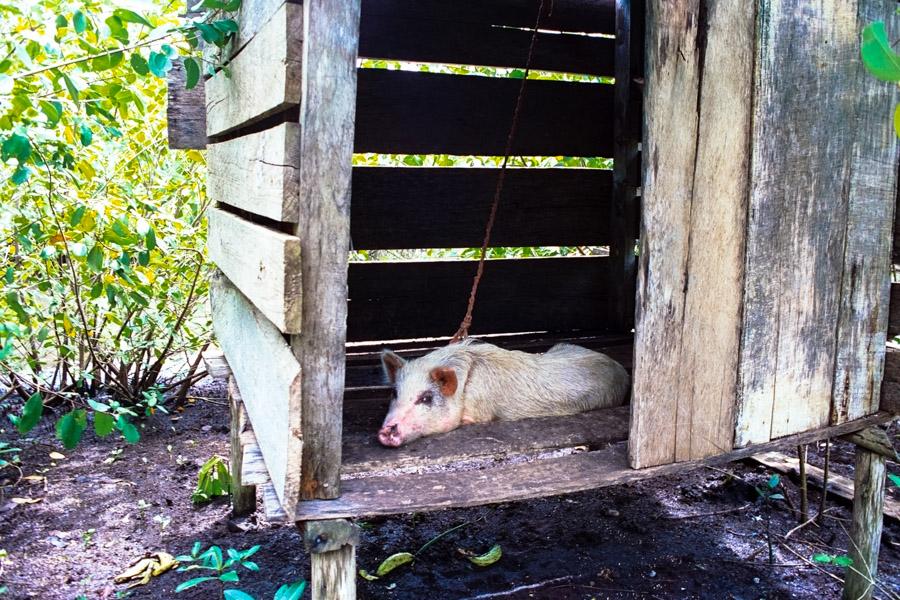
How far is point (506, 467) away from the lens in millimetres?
3033

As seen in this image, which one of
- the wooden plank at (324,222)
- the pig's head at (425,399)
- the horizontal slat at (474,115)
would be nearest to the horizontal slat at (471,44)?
the horizontal slat at (474,115)

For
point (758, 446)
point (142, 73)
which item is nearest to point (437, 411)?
point (758, 446)

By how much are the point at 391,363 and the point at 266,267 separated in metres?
1.25

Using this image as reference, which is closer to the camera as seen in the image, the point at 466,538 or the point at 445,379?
the point at 445,379

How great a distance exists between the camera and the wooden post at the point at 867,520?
3.84m

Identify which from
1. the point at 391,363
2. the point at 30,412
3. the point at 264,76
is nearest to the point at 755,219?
the point at 391,363

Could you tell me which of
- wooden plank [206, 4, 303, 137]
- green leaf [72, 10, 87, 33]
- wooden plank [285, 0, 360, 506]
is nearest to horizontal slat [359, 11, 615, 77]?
wooden plank [206, 4, 303, 137]

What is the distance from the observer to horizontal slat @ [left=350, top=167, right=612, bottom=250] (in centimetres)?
511

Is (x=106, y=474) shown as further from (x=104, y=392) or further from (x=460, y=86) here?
(x=460, y=86)

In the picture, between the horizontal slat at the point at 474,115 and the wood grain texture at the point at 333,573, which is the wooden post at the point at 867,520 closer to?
the wood grain texture at the point at 333,573

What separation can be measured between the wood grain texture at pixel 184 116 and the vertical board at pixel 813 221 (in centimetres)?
302

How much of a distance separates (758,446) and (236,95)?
285 cm

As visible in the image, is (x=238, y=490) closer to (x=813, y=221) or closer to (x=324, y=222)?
(x=324, y=222)

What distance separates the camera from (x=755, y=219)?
3.05 metres
